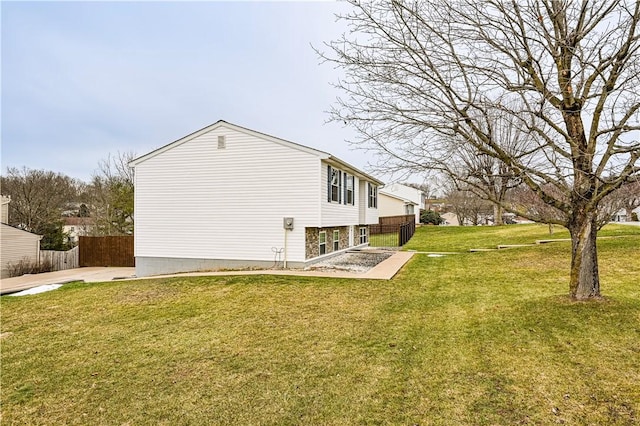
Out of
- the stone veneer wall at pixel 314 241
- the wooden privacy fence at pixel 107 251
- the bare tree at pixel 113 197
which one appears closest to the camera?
the stone veneer wall at pixel 314 241

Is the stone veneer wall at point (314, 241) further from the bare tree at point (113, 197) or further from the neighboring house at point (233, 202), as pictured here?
the bare tree at point (113, 197)

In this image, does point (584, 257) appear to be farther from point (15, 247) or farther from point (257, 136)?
point (15, 247)

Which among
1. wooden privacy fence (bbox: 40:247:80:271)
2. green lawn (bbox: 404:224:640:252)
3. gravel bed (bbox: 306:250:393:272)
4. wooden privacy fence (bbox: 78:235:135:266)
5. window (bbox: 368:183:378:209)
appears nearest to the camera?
gravel bed (bbox: 306:250:393:272)

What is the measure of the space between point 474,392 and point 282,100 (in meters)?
15.1

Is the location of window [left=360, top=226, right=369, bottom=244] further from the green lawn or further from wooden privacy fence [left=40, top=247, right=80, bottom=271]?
wooden privacy fence [left=40, top=247, right=80, bottom=271]

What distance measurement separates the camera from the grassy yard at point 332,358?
3561 mm

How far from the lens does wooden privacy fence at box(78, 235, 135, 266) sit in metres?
21.7

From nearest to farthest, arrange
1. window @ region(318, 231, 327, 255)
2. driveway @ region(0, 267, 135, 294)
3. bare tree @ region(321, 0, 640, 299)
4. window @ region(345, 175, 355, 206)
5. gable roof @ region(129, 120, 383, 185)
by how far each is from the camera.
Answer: bare tree @ region(321, 0, 640, 299), gable roof @ region(129, 120, 383, 185), window @ region(318, 231, 327, 255), driveway @ region(0, 267, 135, 294), window @ region(345, 175, 355, 206)

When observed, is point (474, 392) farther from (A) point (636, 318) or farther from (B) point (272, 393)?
(A) point (636, 318)

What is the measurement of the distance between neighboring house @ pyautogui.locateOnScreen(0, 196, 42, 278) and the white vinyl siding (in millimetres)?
11597

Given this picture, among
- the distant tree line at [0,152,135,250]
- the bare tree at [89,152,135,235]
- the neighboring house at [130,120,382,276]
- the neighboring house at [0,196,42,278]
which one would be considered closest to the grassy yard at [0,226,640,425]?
the neighboring house at [130,120,382,276]

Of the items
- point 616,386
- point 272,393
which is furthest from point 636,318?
point 272,393

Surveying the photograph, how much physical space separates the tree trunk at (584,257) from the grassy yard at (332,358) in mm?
298

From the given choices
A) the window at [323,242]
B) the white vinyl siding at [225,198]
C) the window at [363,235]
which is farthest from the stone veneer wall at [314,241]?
the window at [363,235]
